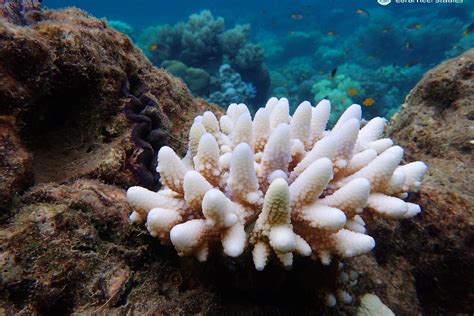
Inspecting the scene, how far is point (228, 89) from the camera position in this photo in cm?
1345

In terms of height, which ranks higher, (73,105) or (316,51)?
(316,51)

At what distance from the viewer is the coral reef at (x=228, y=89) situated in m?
13.2

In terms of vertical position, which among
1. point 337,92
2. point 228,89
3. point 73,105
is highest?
point 73,105

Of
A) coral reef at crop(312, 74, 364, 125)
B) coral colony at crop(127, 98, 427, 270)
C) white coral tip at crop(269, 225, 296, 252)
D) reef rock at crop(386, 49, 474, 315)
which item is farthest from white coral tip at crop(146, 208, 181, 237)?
coral reef at crop(312, 74, 364, 125)

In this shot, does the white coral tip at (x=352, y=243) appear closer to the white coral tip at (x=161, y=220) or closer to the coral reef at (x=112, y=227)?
the coral reef at (x=112, y=227)

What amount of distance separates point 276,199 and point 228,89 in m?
12.4

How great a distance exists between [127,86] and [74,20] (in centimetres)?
62

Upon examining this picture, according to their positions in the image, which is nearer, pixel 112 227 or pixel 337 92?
pixel 112 227

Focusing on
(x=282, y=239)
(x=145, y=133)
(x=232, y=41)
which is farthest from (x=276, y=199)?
(x=232, y=41)

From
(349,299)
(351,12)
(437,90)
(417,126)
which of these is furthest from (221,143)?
(351,12)

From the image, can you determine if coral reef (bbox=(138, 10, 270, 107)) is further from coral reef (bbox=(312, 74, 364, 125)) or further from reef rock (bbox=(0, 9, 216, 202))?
reef rock (bbox=(0, 9, 216, 202))

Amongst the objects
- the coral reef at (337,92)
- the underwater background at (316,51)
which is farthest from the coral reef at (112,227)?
the coral reef at (337,92)

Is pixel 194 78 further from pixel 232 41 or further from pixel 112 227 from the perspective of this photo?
pixel 112 227

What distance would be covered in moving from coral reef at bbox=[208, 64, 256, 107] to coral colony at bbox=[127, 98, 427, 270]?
11431mm
